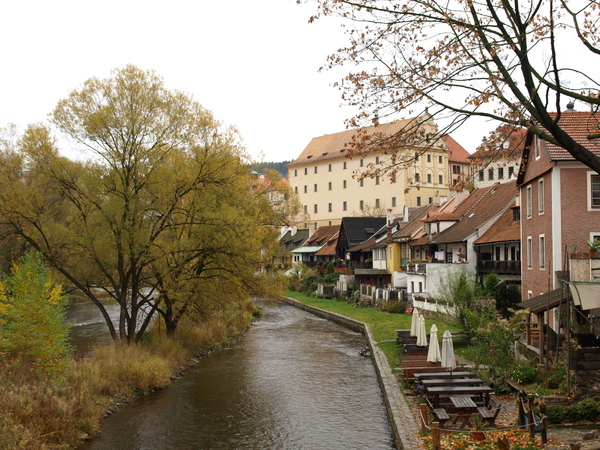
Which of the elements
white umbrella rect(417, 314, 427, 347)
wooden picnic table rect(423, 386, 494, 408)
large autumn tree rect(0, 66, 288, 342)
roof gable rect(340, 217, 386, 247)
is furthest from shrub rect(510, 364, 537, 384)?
roof gable rect(340, 217, 386, 247)

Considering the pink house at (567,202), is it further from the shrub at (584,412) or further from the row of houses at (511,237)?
the shrub at (584,412)

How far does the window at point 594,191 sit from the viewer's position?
20.0 m

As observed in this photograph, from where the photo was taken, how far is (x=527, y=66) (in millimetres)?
7934

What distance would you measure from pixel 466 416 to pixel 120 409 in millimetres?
9505

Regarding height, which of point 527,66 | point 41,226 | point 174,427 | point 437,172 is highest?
point 437,172

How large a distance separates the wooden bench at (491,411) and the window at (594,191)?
10.00 metres

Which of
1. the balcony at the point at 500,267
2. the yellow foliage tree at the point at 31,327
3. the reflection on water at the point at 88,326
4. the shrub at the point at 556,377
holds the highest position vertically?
the balcony at the point at 500,267

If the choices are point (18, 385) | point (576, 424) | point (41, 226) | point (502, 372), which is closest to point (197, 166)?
point (41, 226)

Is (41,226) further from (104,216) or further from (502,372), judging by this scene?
(502,372)

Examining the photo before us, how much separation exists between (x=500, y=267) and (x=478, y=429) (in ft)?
70.7

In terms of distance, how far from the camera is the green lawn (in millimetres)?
24388

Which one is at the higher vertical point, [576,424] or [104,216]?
[104,216]

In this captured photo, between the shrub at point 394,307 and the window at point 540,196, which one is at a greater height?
the window at point 540,196

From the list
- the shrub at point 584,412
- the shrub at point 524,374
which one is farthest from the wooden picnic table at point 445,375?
the shrub at point 584,412
